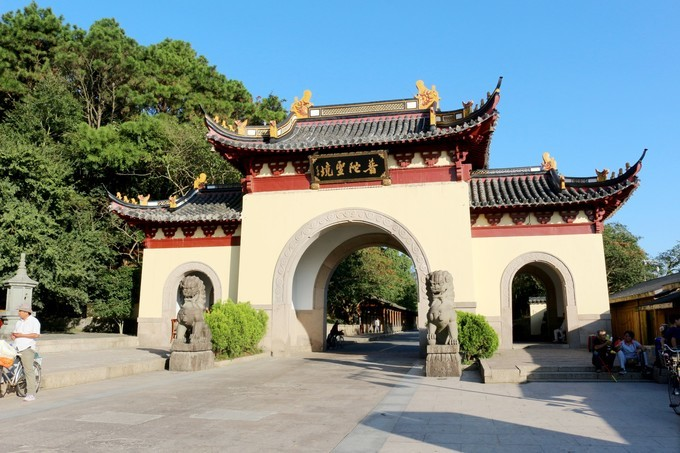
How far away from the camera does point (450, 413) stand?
625cm

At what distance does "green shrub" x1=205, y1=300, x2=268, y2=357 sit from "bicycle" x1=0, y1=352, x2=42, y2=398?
4788 mm

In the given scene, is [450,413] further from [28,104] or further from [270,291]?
[28,104]

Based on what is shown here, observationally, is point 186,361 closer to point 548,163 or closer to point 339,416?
point 339,416

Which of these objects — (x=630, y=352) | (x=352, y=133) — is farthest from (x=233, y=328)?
(x=630, y=352)

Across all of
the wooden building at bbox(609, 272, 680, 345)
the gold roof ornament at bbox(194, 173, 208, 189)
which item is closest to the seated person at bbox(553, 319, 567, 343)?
the wooden building at bbox(609, 272, 680, 345)

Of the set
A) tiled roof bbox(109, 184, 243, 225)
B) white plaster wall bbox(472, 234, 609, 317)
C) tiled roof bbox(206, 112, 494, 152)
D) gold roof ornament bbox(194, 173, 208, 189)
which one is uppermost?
tiled roof bbox(206, 112, 494, 152)

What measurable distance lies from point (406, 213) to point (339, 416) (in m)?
8.91

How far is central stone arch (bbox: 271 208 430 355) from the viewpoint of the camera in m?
14.3

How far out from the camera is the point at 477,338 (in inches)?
454

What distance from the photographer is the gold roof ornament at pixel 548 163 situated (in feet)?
53.3

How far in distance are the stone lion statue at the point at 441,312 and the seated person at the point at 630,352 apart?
3019 mm

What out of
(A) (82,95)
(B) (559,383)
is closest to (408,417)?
(B) (559,383)

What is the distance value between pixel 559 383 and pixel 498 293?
5.90m

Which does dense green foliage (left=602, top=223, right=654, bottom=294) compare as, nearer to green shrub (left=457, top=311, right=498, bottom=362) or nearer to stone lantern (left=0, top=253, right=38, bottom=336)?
green shrub (left=457, top=311, right=498, bottom=362)
